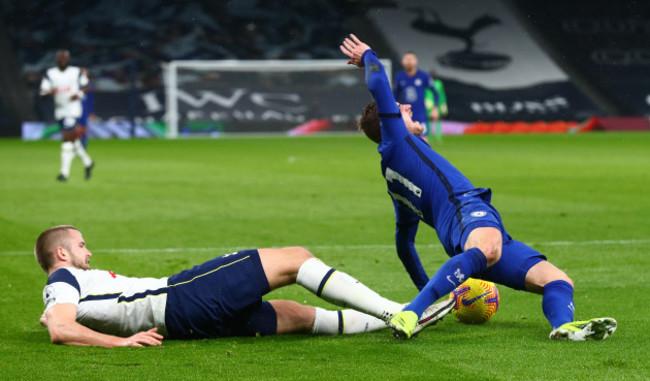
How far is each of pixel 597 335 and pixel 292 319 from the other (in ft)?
5.05

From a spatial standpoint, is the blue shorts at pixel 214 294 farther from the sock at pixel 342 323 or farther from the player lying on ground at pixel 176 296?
the sock at pixel 342 323

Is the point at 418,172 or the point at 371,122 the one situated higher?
the point at 371,122

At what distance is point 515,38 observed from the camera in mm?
40375

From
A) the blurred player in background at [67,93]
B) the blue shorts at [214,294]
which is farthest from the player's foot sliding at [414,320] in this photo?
the blurred player in background at [67,93]

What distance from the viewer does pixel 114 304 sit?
4.95 meters

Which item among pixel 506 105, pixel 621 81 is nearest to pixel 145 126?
pixel 506 105

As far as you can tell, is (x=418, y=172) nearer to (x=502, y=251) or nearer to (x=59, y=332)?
(x=502, y=251)

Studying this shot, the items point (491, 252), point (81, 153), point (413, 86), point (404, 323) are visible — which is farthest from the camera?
point (413, 86)

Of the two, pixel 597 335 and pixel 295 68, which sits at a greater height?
pixel 597 335

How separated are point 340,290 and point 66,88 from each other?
44.9ft

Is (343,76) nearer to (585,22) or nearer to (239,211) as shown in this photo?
(585,22)

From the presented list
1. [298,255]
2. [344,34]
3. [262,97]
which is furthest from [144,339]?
[344,34]

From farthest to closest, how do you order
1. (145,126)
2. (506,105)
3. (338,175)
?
(506,105) → (145,126) → (338,175)

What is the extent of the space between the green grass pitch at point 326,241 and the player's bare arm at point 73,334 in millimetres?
48
